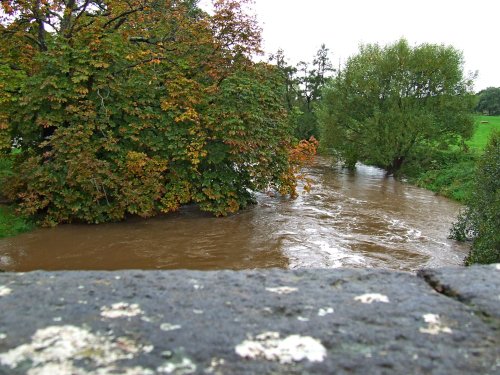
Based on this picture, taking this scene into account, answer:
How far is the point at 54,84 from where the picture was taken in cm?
1081

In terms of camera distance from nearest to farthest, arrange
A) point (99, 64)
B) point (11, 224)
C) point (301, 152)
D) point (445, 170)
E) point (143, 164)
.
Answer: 1. point (11, 224)
2. point (99, 64)
3. point (143, 164)
4. point (301, 152)
5. point (445, 170)

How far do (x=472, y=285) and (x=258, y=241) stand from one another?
360 inches

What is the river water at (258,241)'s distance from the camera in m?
9.18

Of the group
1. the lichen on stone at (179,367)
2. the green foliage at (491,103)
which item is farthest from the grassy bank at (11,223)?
the green foliage at (491,103)

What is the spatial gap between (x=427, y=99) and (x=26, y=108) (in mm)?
21648

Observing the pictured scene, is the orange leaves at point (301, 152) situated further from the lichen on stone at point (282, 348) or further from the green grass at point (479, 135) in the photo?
the green grass at point (479, 135)

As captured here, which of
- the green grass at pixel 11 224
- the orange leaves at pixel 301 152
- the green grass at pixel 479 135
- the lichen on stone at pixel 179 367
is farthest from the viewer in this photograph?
the green grass at pixel 479 135

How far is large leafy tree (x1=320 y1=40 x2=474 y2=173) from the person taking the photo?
24719mm

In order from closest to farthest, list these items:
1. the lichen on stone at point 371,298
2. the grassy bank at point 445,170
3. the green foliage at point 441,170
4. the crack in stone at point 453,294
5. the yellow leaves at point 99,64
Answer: the crack in stone at point 453,294 < the lichen on stone at point 371,298 < the yellow leaves at point 99,64 < the grassy bank at point 445,170 < the green foliage at point 441,170

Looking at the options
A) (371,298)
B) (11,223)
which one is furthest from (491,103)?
(371,298)

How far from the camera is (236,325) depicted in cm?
140

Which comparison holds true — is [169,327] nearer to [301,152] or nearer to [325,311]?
[325,311]

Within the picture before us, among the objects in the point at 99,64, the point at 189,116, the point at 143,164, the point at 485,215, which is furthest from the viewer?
the point at 189,116

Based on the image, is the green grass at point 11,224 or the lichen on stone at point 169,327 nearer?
the lichen on stone at point 169,327
